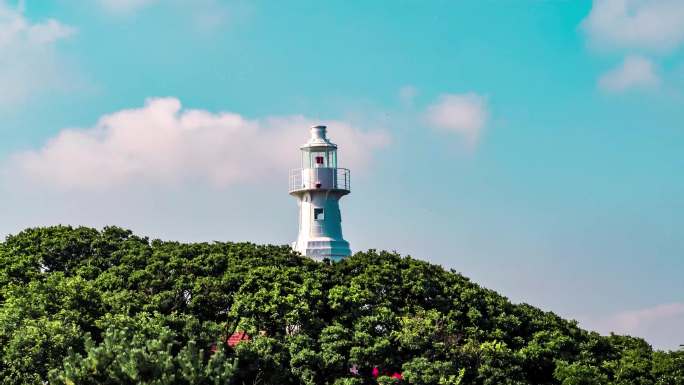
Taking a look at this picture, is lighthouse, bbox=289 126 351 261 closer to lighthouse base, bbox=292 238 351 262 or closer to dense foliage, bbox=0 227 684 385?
lighthouse base, bbox=292 238 351 262

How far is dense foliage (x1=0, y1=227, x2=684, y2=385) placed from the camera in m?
27.6

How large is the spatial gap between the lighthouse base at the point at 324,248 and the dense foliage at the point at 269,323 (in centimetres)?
2256

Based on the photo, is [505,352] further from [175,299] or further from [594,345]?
[175,299]

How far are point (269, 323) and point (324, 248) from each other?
26.9 meters

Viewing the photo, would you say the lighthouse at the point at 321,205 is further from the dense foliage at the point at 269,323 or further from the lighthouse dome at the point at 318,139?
the dense foliage at the point at 269,323

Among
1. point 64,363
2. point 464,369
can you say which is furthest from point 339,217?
point 64,363

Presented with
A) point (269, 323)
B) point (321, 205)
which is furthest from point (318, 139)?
→ point (269, 323)

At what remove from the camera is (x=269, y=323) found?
1198 inches

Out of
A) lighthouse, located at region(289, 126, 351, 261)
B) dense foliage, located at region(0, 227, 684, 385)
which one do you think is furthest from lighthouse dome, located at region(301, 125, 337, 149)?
dense foliage, located at region(0, 227, 684, 385)

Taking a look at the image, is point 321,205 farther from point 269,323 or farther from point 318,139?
point 269,323

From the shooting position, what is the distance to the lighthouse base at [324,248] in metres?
57.1

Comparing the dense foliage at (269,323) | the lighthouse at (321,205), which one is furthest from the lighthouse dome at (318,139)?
the dense foliage at (269,323)

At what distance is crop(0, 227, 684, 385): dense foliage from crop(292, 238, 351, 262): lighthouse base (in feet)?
74.0

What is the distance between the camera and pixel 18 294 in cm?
3125
